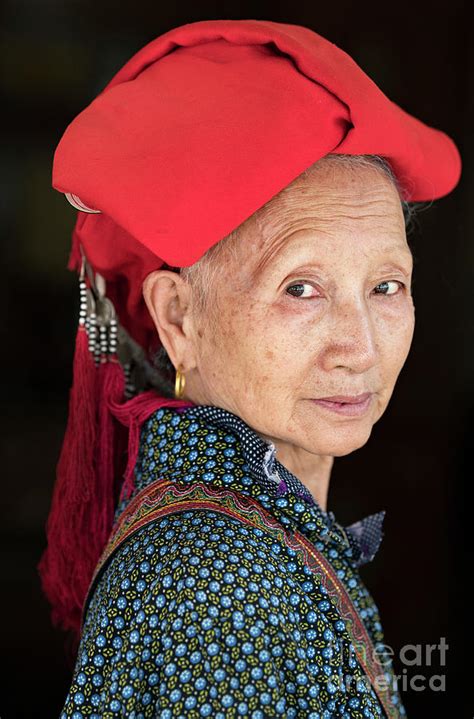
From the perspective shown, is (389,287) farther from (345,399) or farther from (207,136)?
(207,136)

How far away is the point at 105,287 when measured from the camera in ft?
6.59

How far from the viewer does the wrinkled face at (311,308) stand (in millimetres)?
1610

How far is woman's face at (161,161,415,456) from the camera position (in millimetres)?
1610

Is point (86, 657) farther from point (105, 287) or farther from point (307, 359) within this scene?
point (105, 287)

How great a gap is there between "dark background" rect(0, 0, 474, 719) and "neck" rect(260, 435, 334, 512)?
1237 millimetres

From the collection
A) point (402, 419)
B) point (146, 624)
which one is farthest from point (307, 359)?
point (402, 419)

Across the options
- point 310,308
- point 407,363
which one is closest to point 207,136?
point 310,308

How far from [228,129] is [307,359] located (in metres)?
0.43

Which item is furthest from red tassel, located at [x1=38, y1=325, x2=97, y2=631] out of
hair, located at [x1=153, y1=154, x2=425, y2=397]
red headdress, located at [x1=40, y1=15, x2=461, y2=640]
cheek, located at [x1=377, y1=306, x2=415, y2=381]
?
Result: cheek, located at [x1=377, y1=306, x2=415, y2=381]

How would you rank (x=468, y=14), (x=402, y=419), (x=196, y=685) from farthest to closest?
Result: (x=402, y=419) < (x=468, y=14) < (x=196, y=685)

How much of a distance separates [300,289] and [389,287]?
0.22m

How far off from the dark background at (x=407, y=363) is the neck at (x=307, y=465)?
48.7 inches

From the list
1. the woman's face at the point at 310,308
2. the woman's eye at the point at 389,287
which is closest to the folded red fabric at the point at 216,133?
the woman's face at the point at 310,308

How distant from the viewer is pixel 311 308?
1612mm
